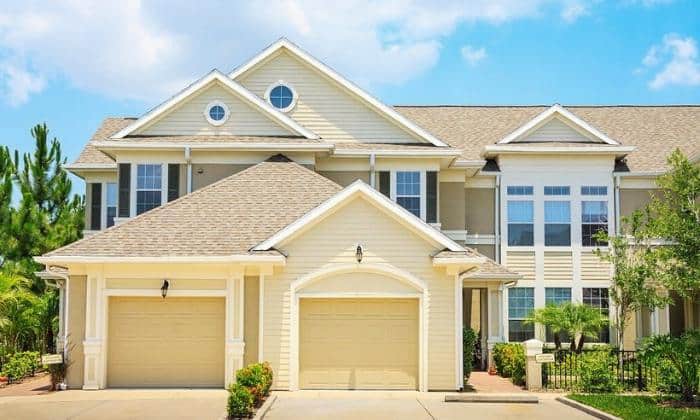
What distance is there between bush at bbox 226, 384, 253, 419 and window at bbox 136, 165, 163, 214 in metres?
11.1

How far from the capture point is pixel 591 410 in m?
16.6

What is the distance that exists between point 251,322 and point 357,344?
237 cm

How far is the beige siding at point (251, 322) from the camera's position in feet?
63.8

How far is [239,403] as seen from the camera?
14898mm

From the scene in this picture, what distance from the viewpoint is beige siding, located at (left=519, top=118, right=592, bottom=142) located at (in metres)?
28.0

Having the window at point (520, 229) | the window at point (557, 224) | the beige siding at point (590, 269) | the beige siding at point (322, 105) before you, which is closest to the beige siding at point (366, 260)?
the beige siding at point (322, 105)

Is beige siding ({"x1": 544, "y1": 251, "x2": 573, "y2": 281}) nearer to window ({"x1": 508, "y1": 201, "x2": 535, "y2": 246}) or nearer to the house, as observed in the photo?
the house

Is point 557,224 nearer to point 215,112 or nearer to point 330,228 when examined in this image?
point 330,228

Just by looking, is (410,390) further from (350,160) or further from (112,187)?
(112,187)

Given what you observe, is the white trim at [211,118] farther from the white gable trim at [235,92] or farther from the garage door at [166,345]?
the garage door at [166,345]

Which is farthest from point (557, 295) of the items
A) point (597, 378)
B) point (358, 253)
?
point (358, 253)

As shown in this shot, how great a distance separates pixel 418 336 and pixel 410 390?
3.89 feet

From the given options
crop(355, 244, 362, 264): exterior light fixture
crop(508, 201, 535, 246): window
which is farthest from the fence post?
crop(508, 201, 535, 246): window

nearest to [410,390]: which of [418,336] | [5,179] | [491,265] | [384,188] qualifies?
[418,336]
